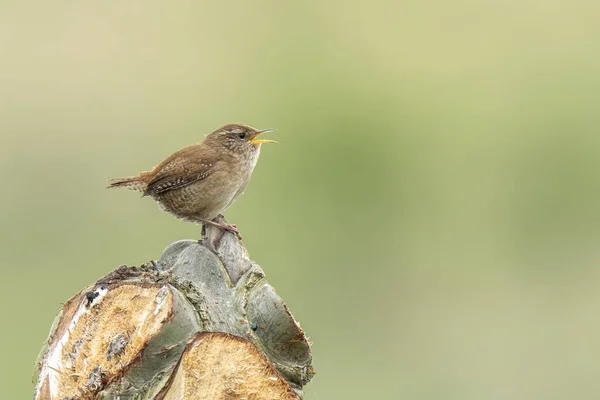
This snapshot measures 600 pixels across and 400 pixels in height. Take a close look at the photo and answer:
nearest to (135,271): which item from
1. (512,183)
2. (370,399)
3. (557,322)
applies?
(370,399)

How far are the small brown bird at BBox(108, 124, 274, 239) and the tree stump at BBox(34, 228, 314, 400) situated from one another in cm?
132

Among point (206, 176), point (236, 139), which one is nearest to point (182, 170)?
point (206, 176)

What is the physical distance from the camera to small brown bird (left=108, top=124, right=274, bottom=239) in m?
4.18

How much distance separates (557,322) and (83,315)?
4.93 metres

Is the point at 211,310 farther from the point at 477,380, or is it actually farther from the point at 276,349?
the point at 477,380

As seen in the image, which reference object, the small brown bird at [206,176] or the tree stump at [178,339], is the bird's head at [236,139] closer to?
the small brown bird at [206,176]

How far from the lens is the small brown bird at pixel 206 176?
418 centimetres

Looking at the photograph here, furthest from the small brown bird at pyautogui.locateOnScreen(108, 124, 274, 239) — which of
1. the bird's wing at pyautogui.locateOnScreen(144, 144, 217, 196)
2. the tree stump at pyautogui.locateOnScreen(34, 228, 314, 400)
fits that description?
the tree stump at pyautogui.locateOnScreen(34, 228, 314, 400)

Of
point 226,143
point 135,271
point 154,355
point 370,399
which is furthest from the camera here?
point 370,399

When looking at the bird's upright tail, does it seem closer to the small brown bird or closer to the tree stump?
the small brown bird

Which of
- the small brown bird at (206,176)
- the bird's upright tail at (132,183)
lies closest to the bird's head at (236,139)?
the small brown bird at (206,176)

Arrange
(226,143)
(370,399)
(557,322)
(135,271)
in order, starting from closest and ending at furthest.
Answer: (135,271) < (226,143) < (370,399) < (557,322)

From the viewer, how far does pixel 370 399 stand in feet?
19.9

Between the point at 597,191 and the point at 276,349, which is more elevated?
the point at 597,191
